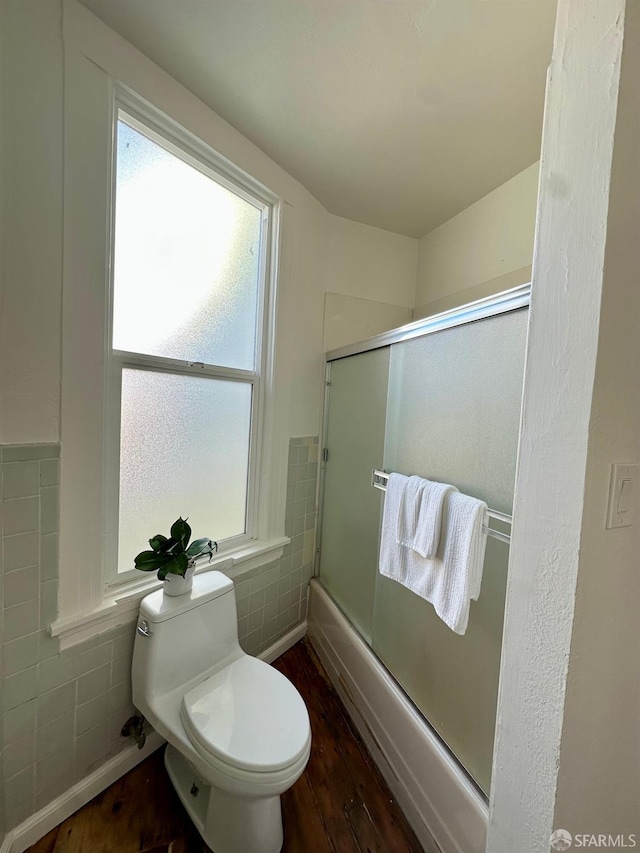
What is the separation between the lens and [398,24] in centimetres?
94

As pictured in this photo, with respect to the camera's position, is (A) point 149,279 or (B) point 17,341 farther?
(A) point 149,279

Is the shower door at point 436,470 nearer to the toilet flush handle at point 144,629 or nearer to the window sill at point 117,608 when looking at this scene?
the window sill at point 117,608

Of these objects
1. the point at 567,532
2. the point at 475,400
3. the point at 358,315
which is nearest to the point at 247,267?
the point at 358,315

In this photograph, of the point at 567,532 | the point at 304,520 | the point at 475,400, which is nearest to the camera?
the point at 567,532

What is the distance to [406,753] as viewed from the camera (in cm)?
115

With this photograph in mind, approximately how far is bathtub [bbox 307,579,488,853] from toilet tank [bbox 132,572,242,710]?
1.89ft

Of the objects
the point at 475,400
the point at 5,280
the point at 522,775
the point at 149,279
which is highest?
the point at 149,279

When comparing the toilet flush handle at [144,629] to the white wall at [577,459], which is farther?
the toilet flush handle at [144,629]

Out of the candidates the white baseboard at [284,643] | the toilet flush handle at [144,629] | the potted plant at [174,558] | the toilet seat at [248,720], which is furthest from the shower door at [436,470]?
the toilet flush handle at [144,629]

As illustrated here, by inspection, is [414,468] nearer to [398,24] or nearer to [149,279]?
[149,279]

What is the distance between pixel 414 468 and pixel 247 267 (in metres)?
1.15

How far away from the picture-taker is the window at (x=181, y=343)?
1.16 metres

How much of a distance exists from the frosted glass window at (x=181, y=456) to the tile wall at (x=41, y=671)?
262mm

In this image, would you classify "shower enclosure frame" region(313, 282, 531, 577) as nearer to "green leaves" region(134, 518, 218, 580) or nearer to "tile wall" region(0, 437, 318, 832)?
"green leaves" region(134, 518, 218, 580)
